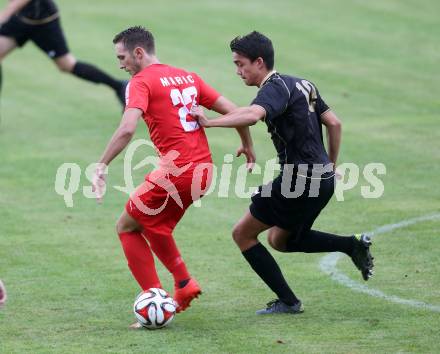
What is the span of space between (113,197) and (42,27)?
3.14 m

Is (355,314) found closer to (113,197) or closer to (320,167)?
(320,167)

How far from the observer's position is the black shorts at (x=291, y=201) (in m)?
7.46

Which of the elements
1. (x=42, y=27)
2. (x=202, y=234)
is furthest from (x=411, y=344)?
(x=42, y=27)

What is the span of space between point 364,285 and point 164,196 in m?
1.97

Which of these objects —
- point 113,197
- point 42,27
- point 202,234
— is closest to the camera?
point 202,234

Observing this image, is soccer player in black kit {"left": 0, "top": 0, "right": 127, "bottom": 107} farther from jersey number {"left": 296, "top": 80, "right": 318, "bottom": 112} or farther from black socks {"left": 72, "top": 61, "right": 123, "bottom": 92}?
jersey number {"left": 296, "top": 80, "right": 318, "bottom": 112}

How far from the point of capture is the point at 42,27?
13.7 m

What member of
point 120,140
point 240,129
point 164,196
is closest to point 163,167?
point 164,196

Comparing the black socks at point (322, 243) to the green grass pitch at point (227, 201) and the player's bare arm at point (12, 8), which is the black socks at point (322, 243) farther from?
the player's bare arm at point (12, 8)

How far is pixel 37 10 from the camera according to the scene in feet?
44.4

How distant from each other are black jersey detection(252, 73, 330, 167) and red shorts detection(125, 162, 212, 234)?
0.57 m

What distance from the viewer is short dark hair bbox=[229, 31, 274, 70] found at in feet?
24.0

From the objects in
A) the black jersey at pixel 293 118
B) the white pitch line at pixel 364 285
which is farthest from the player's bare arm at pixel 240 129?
the white pitch line at pixel 364 285

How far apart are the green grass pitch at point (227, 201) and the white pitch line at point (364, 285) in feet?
0.25
